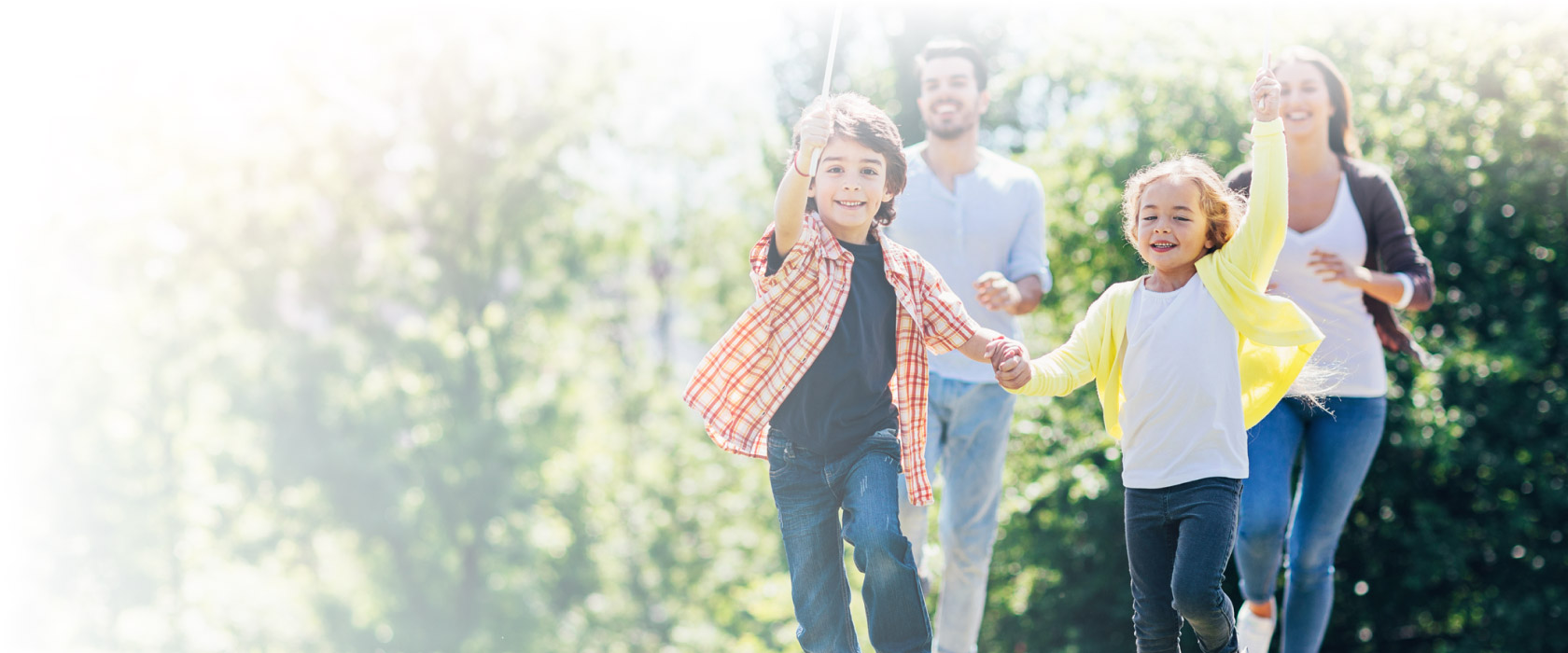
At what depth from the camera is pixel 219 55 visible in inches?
693

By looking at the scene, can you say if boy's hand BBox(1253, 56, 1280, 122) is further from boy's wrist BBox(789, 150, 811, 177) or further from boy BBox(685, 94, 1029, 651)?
boy's wrist BBox(789, 150, 811, 177)

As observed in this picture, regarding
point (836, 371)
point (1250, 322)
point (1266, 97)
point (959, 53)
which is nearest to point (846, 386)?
point (836, 371)

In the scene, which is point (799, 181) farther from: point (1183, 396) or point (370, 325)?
point (370, 325)

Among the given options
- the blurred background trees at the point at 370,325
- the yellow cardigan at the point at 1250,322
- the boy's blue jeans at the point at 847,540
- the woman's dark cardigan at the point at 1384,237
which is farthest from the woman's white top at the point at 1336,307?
the blurred background trees at the point at 370,325

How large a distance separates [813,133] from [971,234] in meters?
1.27

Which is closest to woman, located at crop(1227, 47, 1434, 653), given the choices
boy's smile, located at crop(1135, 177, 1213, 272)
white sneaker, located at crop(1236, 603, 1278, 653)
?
white sneaker, located at crop(1236, 603, 1278, 653)

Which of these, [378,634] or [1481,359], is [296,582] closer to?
[378,634]

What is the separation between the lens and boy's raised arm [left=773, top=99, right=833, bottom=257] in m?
2.87

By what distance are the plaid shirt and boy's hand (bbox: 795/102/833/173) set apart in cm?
21

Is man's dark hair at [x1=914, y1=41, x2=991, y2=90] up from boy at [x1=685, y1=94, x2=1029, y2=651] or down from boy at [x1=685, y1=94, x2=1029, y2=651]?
up

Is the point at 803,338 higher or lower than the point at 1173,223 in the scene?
lower

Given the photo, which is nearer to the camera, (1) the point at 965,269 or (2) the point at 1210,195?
(2) the point at 1210,195

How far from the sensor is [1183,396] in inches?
115

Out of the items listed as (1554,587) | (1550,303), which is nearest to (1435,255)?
(1550,303)
